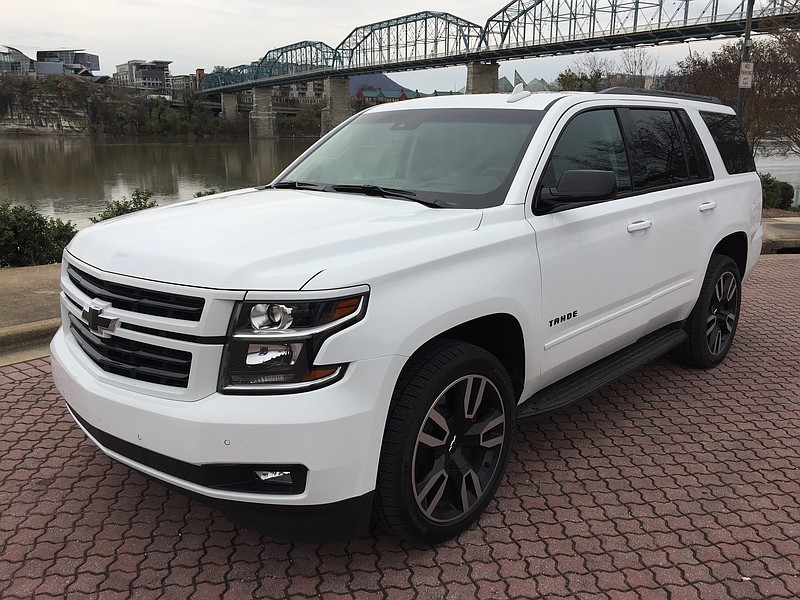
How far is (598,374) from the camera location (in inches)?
146

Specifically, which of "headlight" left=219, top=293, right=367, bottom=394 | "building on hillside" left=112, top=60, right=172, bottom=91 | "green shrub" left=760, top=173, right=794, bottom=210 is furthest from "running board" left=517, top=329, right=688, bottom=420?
"building on hillside" left=112, top=60, right=172, bottom=91

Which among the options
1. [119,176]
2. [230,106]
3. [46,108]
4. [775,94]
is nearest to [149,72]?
[230,106]

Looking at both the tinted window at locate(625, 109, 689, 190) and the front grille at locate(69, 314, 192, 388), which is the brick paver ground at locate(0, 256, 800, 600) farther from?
the tinted window at locate(625, 109, 689, 190)

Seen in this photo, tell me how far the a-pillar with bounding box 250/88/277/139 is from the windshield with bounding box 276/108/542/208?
9883 cm

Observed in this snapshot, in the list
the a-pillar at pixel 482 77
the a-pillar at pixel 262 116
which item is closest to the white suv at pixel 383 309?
the a-pillar at pixel 482 77

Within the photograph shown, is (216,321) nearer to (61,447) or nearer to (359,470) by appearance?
(359,470)

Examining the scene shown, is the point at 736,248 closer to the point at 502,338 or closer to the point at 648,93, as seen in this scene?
the point at 648,93

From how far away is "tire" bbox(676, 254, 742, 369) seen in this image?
4.70 m

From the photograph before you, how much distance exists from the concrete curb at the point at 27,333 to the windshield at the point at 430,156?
8.47 ft

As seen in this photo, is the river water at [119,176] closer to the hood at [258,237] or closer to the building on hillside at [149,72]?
the hood at [258,237]

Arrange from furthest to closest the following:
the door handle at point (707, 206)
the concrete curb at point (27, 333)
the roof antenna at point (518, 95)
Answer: the concrete curb at point (27, 333), the door handle at point (707, 206), the roof antenna at point (518, 95)

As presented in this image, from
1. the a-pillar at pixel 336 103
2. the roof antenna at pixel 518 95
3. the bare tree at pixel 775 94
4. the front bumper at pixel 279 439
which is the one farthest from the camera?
the a-pillar at pixel 336 103

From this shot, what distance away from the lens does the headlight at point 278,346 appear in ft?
7.39

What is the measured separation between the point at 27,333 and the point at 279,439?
3915 millimetres
